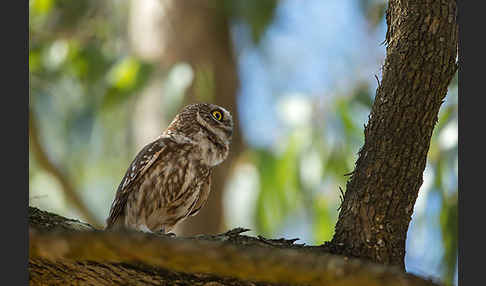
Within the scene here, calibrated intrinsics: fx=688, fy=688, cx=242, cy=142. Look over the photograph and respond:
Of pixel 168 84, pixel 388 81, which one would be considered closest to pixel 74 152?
pixel 168 84

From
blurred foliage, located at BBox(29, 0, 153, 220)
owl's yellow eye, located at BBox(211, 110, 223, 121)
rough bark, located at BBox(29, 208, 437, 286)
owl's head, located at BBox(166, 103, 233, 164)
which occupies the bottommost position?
rough bark, located at BBox(29, 208, 437, 286)

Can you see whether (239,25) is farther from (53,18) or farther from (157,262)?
(157,262)

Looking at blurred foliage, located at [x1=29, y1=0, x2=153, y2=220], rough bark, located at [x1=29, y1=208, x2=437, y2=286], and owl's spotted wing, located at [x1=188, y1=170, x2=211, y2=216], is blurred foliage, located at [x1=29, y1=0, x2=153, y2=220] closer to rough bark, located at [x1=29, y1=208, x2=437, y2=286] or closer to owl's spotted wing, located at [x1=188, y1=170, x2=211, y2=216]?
owl's spotted wing, located at [x1=188, y1=170, x2=211, y2=216]

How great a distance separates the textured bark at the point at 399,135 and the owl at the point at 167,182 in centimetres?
147

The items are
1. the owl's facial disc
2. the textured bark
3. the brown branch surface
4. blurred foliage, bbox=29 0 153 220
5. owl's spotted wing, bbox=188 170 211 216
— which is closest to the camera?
the textured bark

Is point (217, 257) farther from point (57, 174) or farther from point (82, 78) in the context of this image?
point (82, 78)

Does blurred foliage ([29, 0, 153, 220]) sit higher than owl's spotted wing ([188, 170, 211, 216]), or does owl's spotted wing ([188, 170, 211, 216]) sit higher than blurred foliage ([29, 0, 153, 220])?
blurred foliage ([29, 0, 153, 220])

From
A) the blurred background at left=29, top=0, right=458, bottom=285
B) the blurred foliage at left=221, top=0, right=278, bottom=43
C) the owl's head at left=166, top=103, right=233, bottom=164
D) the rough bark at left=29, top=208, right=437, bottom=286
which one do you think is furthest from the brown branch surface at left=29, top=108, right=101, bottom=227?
the rough bark at left=29, top=208, right=437, bottom=286

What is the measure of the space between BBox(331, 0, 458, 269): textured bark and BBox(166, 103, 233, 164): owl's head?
5.15 ft

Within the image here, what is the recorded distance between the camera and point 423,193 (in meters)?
6.98

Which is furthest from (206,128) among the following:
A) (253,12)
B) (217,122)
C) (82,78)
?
(253,12)

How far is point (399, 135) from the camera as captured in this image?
324cm

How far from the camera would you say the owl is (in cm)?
439

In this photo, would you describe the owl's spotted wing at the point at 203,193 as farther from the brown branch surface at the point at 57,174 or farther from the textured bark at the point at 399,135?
the brown branch surface at the point at 57,174
